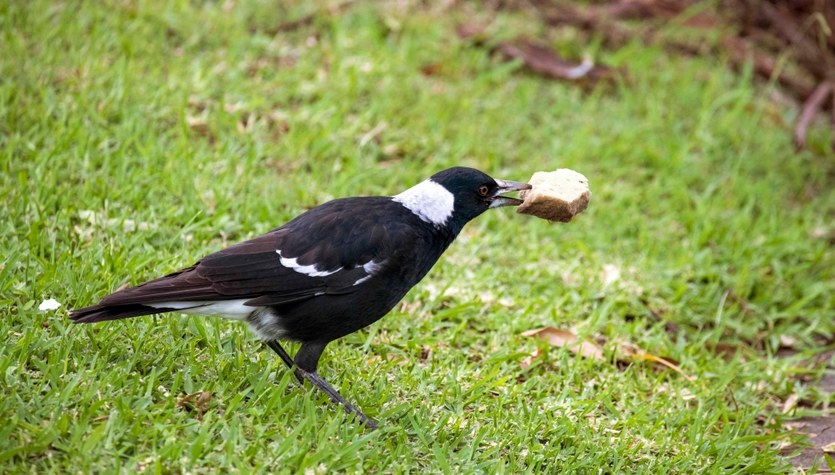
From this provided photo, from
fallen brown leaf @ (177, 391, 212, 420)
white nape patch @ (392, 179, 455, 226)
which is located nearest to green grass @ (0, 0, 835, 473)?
fallen brown leaf @ (177, 391, 212, 420)

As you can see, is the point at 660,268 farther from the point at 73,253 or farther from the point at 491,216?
the point at 73,253

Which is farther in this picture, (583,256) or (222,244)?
(583,256)

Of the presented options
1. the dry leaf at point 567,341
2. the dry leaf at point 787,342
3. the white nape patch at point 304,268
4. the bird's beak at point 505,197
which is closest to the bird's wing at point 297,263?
the white nape patch at point 304,268

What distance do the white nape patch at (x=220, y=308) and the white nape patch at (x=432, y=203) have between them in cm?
76

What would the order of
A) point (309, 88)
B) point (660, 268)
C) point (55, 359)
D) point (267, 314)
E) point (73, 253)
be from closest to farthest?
point (55, 359) < point (267, 314) < point (73, 253) < point (660, 268) < point (309, 88)

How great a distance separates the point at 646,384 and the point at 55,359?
2.47m

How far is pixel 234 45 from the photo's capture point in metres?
6.07

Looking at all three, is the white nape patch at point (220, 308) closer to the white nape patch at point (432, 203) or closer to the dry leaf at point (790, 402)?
the white nape patch at point (432, 203)

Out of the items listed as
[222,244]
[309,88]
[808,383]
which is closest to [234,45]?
[309,88]

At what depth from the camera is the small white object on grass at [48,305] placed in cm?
349

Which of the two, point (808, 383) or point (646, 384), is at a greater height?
point (646, 384)

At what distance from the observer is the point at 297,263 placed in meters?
3.43

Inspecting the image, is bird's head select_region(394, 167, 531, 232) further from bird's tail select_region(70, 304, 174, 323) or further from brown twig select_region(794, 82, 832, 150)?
brown twig select_region(794, 82, 832, 150)

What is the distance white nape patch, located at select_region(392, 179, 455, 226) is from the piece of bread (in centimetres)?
33
